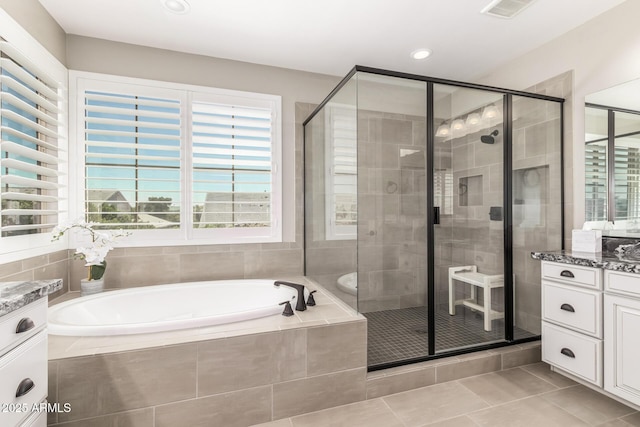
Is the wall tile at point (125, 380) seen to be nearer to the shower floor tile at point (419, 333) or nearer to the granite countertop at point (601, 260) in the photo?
the shower floor tile at point (419, 333)

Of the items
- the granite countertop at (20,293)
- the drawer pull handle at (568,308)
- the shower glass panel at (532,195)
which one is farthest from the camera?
the shower glass panel at (532,195)

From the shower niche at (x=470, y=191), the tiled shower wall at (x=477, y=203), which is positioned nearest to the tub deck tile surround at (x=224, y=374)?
the tiled shower wall at (x=477, y=203)

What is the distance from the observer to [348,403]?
1862 millimetres

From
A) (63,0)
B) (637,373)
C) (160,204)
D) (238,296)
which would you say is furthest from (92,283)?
(637,373)

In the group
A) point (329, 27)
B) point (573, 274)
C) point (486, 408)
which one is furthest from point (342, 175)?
point (486, 408)

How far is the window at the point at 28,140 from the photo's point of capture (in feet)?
6.01

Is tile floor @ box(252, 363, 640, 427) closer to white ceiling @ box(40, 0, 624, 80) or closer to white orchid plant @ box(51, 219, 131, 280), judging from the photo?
white orchid plant @ box(51, 219, 131, 280)

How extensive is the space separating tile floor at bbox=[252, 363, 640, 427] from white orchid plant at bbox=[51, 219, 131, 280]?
66.3 inches

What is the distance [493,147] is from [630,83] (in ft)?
2.77

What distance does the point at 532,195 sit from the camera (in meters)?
2.51

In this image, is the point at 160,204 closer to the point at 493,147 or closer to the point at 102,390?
the point at 102,390

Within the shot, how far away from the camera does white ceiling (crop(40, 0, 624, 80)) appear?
84.7 inches

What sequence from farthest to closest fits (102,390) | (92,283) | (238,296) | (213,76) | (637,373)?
(213,76), (238,296), (92,283), (637,373), (102,390)

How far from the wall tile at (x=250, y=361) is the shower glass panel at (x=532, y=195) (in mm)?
1778
